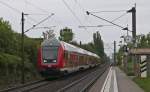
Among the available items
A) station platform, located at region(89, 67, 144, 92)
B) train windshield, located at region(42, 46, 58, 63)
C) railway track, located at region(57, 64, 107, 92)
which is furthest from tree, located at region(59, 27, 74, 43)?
station platform, located at region(89, 67, 144, 92)

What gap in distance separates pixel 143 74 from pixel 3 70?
12504mm

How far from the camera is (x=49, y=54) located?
1682 inches

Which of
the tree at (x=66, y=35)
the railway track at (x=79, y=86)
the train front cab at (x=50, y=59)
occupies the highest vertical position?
the tree at (x=66, y=35)

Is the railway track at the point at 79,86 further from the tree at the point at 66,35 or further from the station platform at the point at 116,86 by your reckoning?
the tree at the point at 66,35

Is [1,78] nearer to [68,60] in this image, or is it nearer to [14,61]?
[14,61]

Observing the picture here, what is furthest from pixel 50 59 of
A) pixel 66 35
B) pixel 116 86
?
pixel 66 35

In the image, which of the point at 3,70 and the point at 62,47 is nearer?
the point at 3,70

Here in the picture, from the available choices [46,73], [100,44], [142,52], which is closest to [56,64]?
[46,73]

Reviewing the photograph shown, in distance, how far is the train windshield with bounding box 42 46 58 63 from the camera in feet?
140

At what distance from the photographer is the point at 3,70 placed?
38938 millimetres

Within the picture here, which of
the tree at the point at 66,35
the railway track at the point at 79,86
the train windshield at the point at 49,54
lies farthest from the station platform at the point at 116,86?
the tree at the point at 66,35

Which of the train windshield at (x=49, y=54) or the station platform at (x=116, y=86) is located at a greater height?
the train windshield at (x=49, y=54)

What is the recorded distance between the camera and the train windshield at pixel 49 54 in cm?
4262

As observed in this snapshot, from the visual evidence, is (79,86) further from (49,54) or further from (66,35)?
(66,35)
